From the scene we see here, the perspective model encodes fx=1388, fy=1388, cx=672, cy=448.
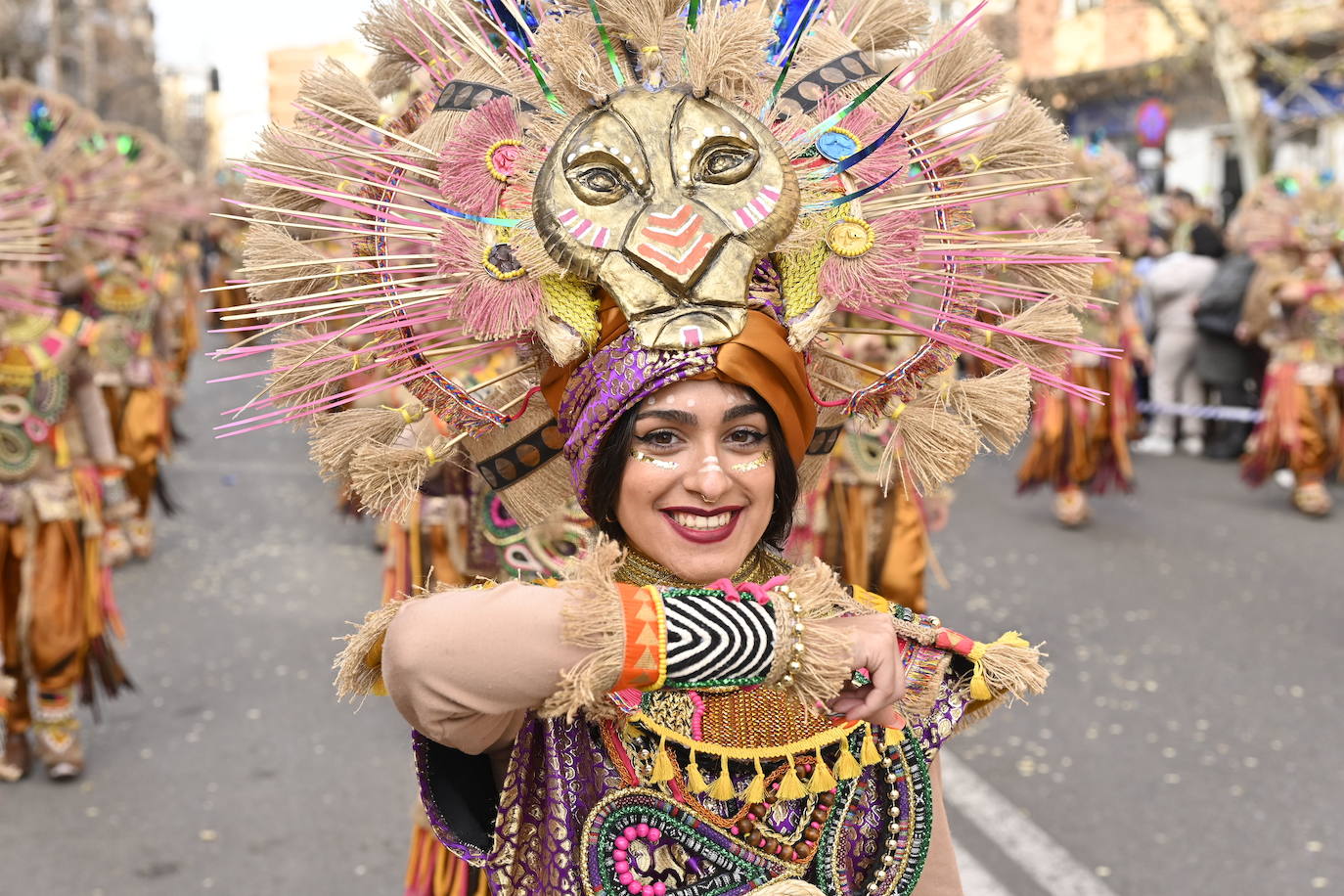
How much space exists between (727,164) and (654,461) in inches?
16.0

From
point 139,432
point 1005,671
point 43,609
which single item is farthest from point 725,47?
point 139,432

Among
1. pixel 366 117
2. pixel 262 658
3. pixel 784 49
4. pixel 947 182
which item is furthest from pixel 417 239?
pixel 262 658

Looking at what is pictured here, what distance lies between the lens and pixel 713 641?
1.54 m

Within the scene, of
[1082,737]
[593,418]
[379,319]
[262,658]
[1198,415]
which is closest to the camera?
[593,418]

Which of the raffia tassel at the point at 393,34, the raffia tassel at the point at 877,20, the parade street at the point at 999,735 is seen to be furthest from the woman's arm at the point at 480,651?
the parade street at the point at 999,735

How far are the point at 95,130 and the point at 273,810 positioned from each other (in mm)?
5454

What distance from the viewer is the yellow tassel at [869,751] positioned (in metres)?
1.94

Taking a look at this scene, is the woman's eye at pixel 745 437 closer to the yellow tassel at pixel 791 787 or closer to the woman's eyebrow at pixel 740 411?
the woman's eyebrow at pixel 740 411

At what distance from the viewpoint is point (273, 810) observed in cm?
496

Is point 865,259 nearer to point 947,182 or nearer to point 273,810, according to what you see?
point 947,182

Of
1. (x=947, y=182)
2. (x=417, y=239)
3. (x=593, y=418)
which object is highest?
(x=947, y=182)

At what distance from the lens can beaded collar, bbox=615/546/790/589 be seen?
6.48 feet

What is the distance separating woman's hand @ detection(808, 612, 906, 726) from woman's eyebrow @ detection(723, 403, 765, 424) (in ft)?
1.04

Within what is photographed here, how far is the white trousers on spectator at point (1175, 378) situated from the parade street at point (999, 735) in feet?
10.9
